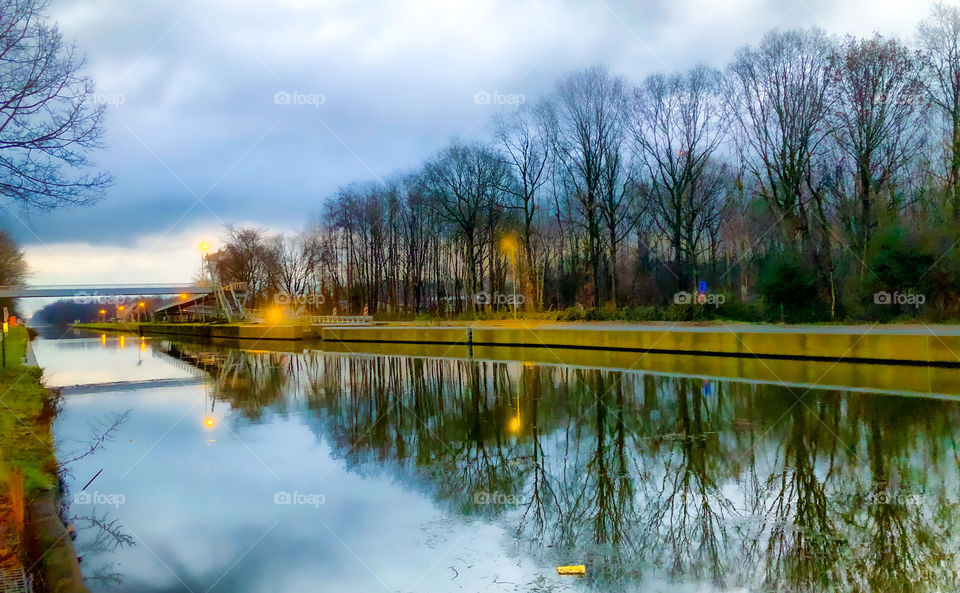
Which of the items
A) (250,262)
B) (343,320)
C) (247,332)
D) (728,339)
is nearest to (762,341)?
(728,339)

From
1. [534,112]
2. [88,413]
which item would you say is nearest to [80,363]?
[88,413]

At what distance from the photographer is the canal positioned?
4910 mm

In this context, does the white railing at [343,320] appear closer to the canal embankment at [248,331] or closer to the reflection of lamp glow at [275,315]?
the reflection of lamp glow at [275,315]

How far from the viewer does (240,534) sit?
19.7 feet

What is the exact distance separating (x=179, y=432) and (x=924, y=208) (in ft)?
94.0

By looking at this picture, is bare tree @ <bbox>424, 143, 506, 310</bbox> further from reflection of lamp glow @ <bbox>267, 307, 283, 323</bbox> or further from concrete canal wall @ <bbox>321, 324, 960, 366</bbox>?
reflection of lamp glow @ <bbox>267, 307, 283, 323</bbox>

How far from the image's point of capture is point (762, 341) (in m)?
20.3

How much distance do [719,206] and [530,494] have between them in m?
45.5

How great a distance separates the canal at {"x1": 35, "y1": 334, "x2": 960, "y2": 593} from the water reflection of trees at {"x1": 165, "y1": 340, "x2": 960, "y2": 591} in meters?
0.03

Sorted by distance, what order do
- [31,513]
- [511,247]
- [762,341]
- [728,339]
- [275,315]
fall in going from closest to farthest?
[31,513] < [762,341] < [728,339] < [511,247] < [275,315]

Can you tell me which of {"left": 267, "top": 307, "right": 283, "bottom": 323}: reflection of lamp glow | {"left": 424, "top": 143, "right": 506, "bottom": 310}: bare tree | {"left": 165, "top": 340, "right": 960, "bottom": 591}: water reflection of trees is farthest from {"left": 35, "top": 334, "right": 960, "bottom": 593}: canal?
{"left": 267, "top": 307, "right": 283, "bottom": 323}: reflection of lamp glow

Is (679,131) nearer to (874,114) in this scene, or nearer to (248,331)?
(874,114)

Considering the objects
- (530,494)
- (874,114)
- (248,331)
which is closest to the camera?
(530,494)

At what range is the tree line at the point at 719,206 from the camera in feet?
86.6
